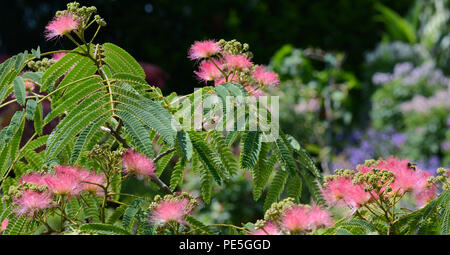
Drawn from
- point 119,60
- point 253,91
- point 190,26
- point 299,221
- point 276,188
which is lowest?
point 299,221

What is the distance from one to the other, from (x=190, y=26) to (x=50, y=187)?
6.41 meters

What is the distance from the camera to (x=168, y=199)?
4.76 ft

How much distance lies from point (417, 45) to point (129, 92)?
25.3 feet

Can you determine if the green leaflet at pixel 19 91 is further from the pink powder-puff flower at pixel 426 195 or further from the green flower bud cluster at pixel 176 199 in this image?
the pink powder-puff flower at pixel 426 195

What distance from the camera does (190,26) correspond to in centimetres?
761

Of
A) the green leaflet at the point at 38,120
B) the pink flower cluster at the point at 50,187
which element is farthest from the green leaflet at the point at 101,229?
the green leaflet at the point at 38,120

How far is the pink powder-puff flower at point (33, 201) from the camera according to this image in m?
1.33

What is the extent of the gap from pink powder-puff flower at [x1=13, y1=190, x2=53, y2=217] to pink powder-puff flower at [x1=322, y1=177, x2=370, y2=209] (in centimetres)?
73

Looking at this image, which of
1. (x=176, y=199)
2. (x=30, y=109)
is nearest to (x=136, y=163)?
(x=176, y=199)

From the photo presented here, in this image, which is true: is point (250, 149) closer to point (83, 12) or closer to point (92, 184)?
point (92, 184)
